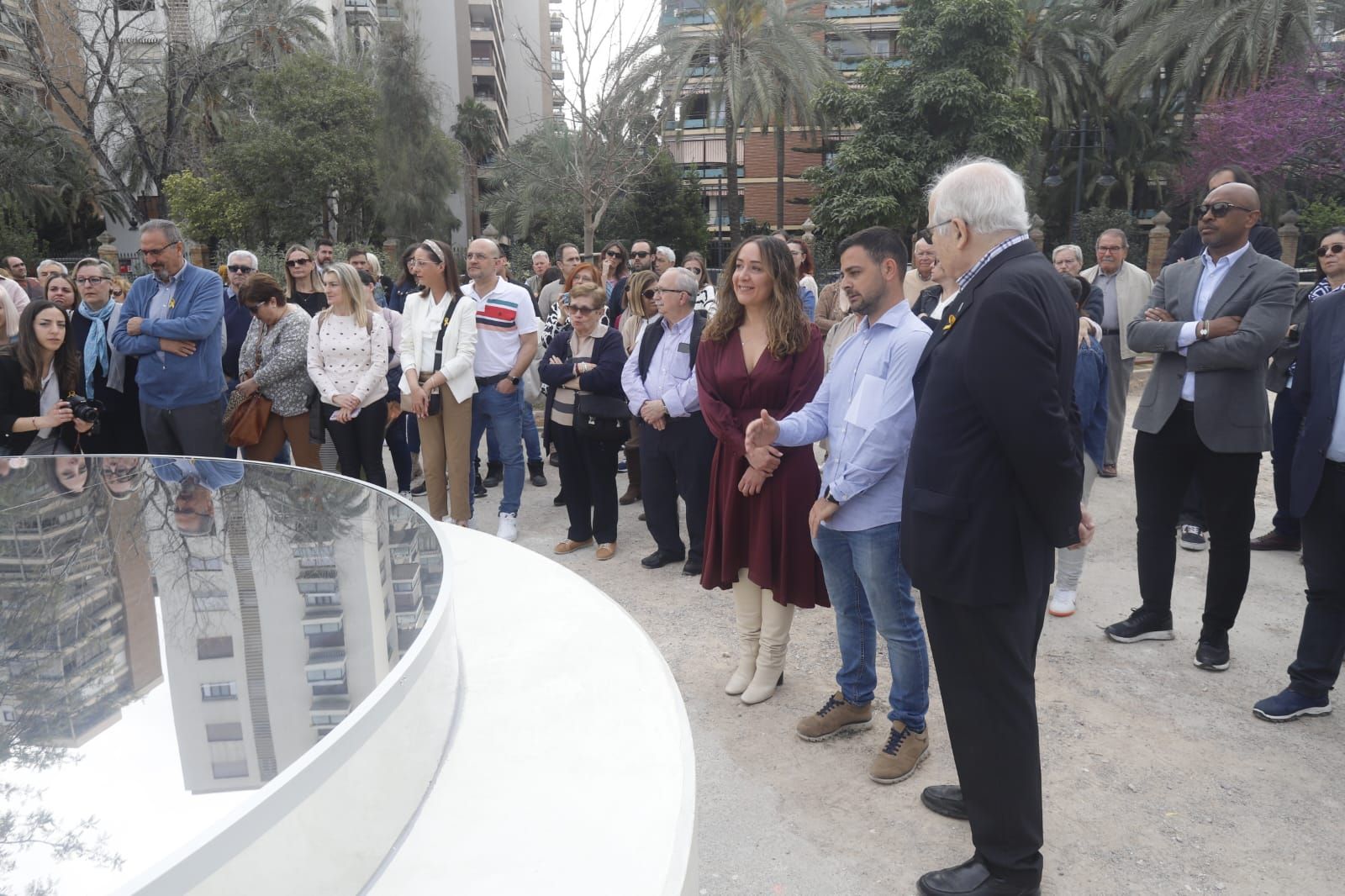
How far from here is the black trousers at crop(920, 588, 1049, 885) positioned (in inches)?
95.1

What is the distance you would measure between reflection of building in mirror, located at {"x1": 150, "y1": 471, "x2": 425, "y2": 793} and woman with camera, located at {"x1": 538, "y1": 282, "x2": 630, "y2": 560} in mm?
3152

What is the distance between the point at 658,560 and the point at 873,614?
8.38ft

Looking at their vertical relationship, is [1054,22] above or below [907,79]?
above

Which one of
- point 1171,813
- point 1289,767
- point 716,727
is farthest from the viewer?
point 716,727

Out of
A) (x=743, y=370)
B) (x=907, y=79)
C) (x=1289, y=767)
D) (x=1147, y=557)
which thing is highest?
(x=907, y=79)

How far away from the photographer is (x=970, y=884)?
2.52 metres

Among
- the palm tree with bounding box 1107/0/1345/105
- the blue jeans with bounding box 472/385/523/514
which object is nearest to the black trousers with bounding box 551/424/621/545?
the blue jeans with bounding box 472/385/523/514

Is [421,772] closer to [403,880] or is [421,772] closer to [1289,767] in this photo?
[403,880]

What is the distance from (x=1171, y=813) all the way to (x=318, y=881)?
8.99 ft

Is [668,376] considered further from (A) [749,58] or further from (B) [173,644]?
(A) [749,58]

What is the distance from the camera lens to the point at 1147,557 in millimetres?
4246

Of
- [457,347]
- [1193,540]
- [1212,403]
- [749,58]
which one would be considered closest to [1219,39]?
[749,58]

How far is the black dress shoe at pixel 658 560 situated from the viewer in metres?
5.60

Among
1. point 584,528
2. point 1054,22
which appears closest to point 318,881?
point 584,528
